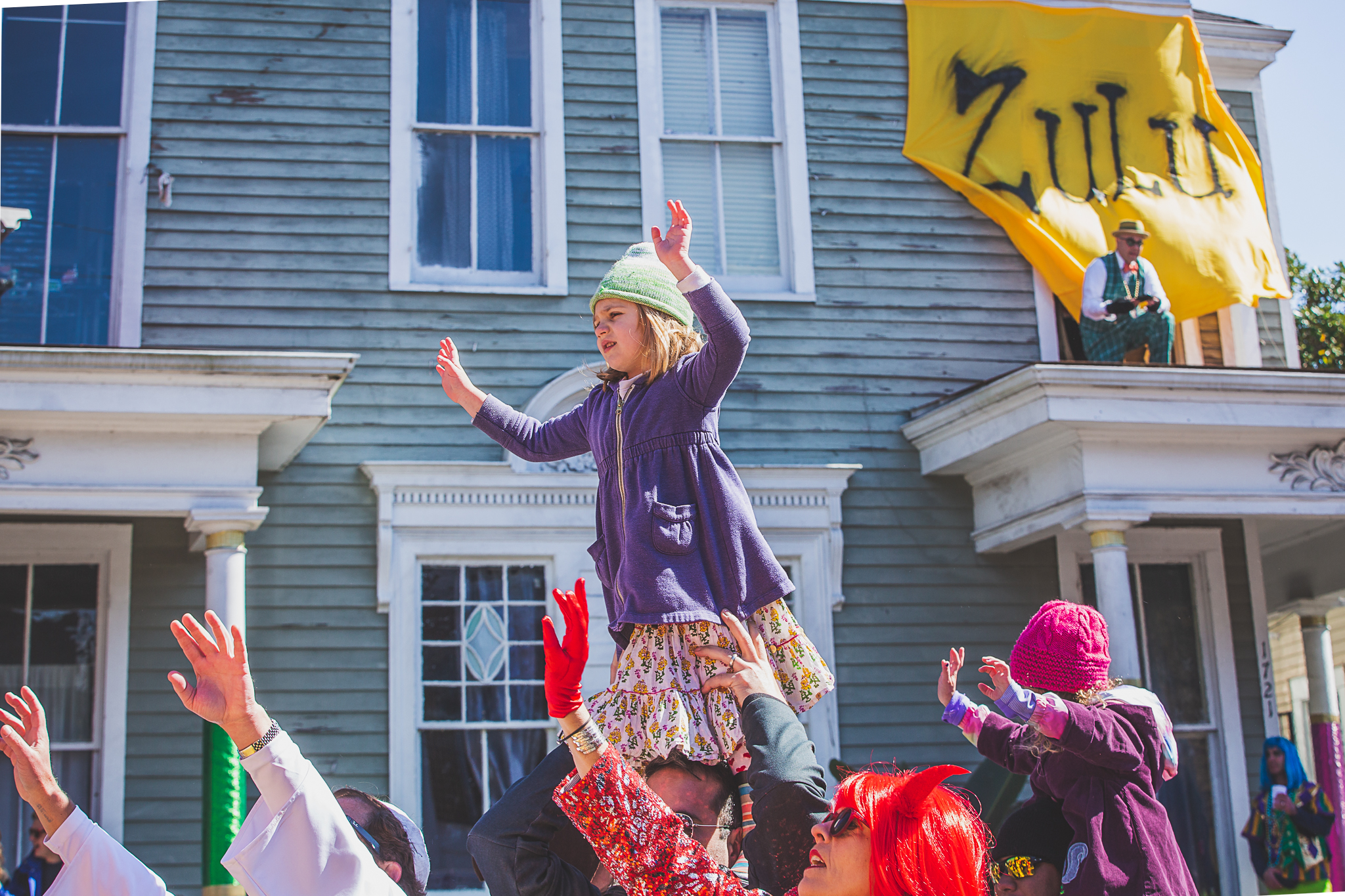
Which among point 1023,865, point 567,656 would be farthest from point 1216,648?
point 567,656

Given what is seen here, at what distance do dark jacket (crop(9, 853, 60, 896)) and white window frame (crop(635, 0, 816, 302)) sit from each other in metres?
4.58

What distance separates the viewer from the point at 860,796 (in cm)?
229

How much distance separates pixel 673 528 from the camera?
320 centimetres

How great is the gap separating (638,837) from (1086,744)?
1.35 metres

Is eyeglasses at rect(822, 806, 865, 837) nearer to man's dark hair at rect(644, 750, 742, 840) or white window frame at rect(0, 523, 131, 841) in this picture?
man's dark hair at rect(644, 750, 742, 840)

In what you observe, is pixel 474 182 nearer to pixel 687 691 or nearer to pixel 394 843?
pixel 687 691

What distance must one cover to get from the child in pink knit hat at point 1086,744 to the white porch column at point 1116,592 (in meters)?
3.57

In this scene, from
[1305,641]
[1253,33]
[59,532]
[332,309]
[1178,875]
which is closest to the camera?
[1178,875]

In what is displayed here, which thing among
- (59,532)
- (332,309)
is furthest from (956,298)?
(59,532)

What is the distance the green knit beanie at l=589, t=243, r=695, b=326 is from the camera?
3295mm

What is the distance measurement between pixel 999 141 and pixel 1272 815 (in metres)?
4.32

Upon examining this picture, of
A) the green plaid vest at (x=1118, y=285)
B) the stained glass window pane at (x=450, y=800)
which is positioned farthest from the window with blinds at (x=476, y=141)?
the green plaid vest at (x=1118, y=285)

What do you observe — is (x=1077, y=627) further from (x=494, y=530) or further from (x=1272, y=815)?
(x=1272, y=815)

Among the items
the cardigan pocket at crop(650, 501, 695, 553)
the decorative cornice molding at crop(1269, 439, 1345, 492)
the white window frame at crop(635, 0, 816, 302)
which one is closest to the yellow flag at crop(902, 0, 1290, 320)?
the white window frame at crop(635, 0, 816, 302)
